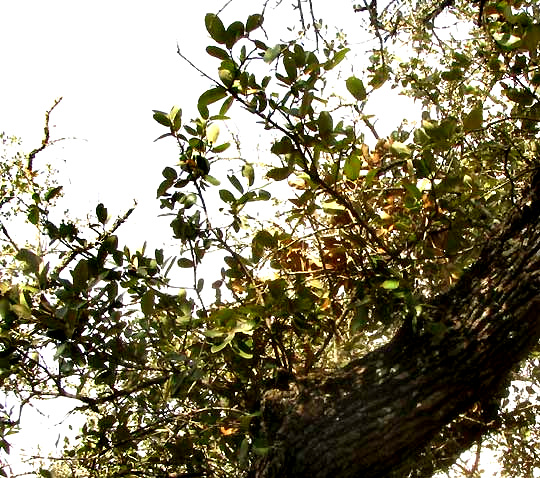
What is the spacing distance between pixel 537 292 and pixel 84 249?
117cm

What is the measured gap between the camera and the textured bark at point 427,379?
141cm

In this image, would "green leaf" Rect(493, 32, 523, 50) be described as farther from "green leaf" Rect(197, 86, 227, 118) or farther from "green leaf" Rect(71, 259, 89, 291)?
"green leaf" Rect(71, 259, 89, 291)

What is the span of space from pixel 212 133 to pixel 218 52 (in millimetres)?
257

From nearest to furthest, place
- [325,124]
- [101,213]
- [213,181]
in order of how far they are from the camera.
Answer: [325,124] < [213,181] < [101,213]

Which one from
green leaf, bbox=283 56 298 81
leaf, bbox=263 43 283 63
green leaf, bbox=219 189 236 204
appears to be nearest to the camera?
leaf, bbox=263 43 283 63

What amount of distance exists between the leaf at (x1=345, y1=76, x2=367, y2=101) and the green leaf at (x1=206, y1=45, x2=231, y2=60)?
319 mm

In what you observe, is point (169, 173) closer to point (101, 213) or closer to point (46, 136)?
point (101, 213)

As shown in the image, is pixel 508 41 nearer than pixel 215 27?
No

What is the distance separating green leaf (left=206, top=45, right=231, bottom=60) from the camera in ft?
4.26

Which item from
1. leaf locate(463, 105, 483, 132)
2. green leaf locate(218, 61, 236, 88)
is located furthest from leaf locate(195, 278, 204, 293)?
leaf locate(463, 105, 483, 132)

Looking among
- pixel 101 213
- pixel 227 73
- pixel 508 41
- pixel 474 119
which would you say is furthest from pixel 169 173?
pixel 508 41

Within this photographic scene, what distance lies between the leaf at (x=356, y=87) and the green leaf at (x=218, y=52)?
0.32 meters

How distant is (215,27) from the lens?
128 cm

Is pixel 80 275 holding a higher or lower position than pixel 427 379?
higher
